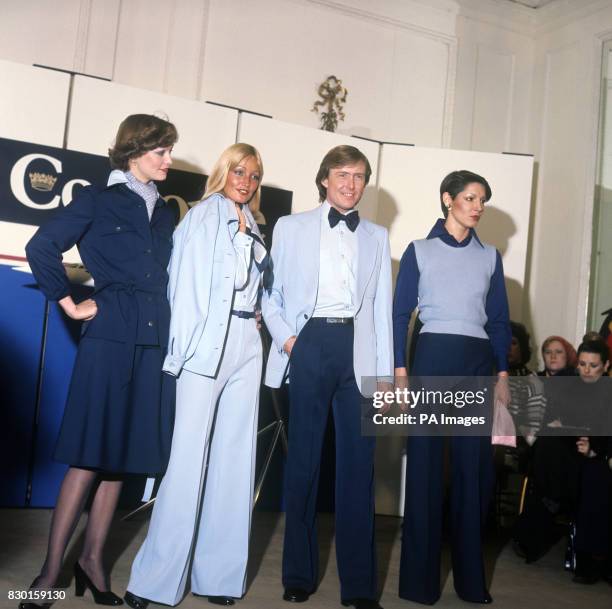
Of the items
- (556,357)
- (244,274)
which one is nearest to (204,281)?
(244,274)

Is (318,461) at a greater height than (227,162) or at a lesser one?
lesser

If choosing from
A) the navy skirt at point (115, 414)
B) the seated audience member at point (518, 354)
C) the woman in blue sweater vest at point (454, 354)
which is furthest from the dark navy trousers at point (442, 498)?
the seated audience member at point (518, 354)

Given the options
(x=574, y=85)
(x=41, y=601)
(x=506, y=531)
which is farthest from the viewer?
(x=574, y=85)

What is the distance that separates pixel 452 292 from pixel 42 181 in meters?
2.20

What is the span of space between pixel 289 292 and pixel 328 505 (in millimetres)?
2344

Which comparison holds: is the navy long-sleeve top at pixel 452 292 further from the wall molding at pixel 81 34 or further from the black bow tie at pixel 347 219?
the wall molding at pixel 81 34

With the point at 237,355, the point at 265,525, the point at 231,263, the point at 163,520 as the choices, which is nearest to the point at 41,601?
the point at 163,520

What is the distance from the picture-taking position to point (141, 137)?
289 cm


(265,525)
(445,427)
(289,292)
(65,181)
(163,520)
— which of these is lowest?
(265,525)

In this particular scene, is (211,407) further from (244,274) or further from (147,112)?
(147,112)

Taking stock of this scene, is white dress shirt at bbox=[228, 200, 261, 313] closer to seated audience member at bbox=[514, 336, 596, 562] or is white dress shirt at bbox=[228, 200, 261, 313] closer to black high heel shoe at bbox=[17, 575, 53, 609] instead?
black high heel shoe at bbox=[17, 575, 53, 609]

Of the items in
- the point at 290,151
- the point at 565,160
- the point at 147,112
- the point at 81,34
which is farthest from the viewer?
the point at 565,160

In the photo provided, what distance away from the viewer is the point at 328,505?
5094 mm

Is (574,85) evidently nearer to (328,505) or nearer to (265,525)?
(328,505)
